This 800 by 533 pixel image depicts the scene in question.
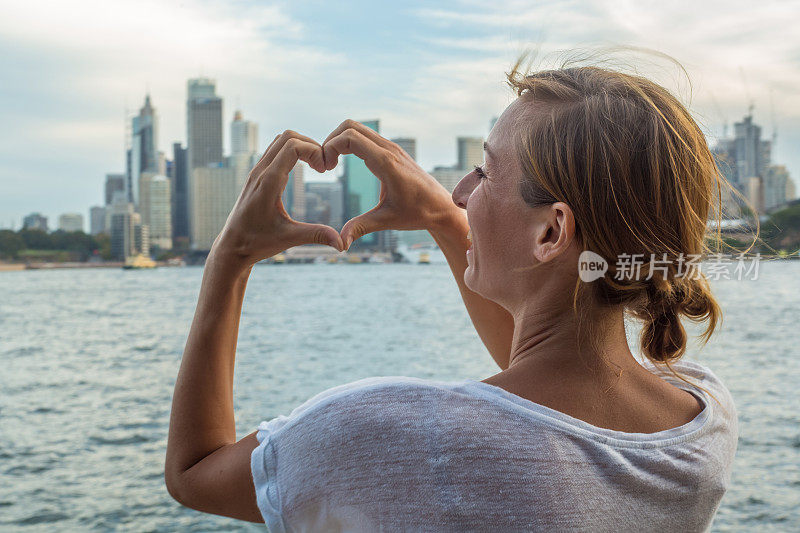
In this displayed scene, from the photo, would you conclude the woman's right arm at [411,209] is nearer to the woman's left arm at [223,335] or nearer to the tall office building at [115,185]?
the woman's left arm at [223,335]

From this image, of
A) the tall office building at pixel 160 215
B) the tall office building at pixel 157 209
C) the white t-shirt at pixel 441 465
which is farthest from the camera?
the tall office building at pixel 157 209

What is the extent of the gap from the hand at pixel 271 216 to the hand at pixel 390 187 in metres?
0.04

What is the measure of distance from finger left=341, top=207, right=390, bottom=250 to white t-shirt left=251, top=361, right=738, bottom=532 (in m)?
0.27

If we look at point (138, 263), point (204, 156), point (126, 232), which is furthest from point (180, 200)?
point (138, 263)

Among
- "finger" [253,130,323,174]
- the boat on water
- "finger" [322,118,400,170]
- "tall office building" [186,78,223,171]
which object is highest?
"tall office building" [186,78,223,171]

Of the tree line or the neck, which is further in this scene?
the tree line

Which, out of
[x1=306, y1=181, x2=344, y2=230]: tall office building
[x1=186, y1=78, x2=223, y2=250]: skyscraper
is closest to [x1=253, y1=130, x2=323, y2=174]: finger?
[x1=306, y1=181, x2=344, y2=230]: tall office building

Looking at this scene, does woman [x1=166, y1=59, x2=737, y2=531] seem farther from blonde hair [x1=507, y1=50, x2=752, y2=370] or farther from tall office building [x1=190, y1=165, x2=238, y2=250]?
tall office building [x1=190, y1=165, x2=238, y2=250]

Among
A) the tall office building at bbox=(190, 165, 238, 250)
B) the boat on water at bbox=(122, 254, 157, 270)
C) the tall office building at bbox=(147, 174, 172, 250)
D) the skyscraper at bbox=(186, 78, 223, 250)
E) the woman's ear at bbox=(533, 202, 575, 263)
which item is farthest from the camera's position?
the boat on water at bbox=(122, 254, 157, 270)

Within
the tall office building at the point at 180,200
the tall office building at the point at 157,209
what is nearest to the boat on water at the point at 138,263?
the tall office building at the point at 157,209

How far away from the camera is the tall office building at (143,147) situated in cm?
8179

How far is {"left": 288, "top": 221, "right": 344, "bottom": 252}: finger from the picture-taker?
3.55ft

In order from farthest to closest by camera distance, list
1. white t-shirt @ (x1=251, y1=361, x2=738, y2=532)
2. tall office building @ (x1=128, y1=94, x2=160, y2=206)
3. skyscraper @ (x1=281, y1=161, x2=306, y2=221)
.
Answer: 1. tall office building @ (x1=128, y1=94, x2=160, y2=206)
2. skyscraper @ (x1=281, y1=161, x2=306, y2=221)
3. white t-shirt @ (x1=251, y1=361, x2=738, y2=532)

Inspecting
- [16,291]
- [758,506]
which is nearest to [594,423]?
[758,506]
